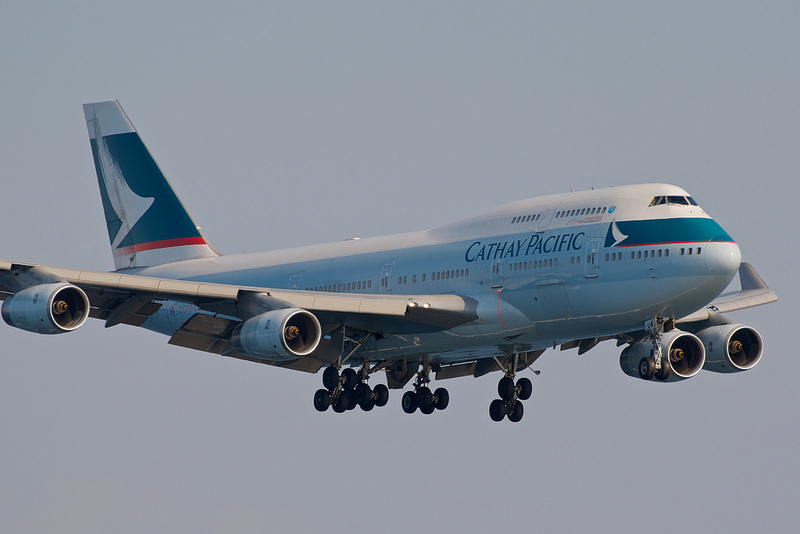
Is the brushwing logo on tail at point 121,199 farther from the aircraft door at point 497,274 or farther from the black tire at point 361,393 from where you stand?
the aircraft door at point 497,274

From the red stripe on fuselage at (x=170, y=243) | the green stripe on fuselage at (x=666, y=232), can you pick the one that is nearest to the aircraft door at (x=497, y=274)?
the green stripe on fuselage at (x=666, y=232)

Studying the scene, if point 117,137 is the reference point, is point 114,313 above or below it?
below

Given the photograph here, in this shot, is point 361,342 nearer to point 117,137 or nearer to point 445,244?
point 445,244

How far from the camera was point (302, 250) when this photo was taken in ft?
174

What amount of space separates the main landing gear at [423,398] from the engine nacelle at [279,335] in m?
9.46

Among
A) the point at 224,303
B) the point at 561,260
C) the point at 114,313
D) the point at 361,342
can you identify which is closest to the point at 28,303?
the point at 114,313

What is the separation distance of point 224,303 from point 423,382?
35.5 feet

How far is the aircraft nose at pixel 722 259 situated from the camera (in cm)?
4000

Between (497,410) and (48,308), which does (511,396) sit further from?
(48,308)

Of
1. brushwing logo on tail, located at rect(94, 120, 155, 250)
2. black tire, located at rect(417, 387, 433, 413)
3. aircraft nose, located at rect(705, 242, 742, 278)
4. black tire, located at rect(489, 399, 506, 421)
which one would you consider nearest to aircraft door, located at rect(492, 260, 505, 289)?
aircraft nose, located at rect(705, 242, 742, 278)

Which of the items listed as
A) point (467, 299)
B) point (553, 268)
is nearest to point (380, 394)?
point (467, 299)

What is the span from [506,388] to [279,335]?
12789 mm

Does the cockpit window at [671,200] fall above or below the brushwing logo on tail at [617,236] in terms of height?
above

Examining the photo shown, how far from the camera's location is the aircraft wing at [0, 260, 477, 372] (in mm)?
40906
